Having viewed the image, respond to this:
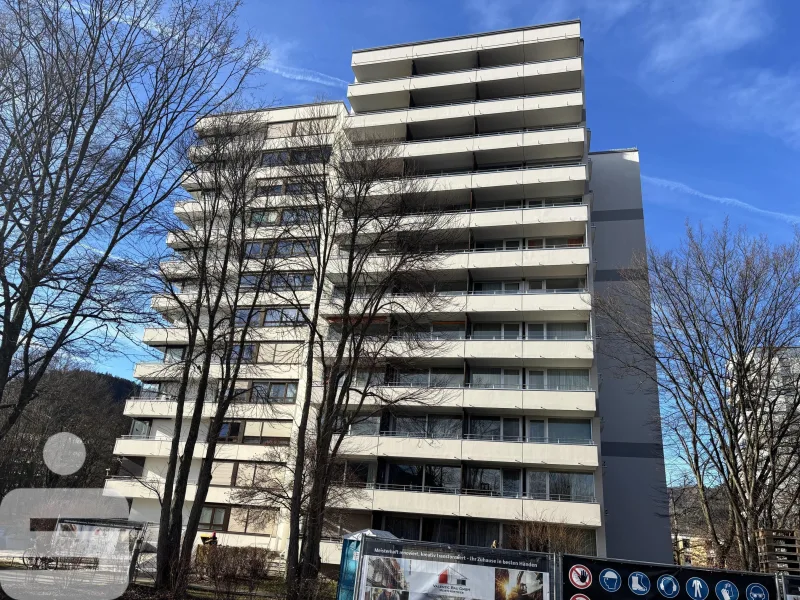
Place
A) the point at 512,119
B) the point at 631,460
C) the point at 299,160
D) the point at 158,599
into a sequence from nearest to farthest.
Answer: the point at 158,599
the point at 299,160
the point at 631,460
the point at 512,119

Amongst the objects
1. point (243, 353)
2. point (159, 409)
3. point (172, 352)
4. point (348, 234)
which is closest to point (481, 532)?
point (243, 353)

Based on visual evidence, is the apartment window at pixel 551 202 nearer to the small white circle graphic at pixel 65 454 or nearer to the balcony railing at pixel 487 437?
the balcony railing at pixel 487 437

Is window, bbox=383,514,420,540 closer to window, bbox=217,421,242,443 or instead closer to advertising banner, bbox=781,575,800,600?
window, bbox=217,421,242,443

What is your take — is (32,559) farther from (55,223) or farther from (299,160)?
(299,160)

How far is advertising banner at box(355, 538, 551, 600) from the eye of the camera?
29.1 ft

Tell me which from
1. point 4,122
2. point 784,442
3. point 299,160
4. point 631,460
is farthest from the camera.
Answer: point 631,460

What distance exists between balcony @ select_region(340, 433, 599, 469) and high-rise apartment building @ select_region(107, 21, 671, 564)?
0.23 ft

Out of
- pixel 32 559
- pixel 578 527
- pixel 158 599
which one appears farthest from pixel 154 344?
pixel 578 527

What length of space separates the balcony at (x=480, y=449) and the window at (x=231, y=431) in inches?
294

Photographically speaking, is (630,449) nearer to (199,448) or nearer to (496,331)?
(496,331)

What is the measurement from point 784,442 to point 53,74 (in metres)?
23.2

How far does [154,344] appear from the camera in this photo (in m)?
35.5

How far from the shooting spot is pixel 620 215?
3612 cm

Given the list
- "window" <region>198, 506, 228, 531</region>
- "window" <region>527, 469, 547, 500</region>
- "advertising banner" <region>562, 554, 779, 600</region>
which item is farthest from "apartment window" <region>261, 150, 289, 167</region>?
"window" <region>198, 506, 228, 531</region>
